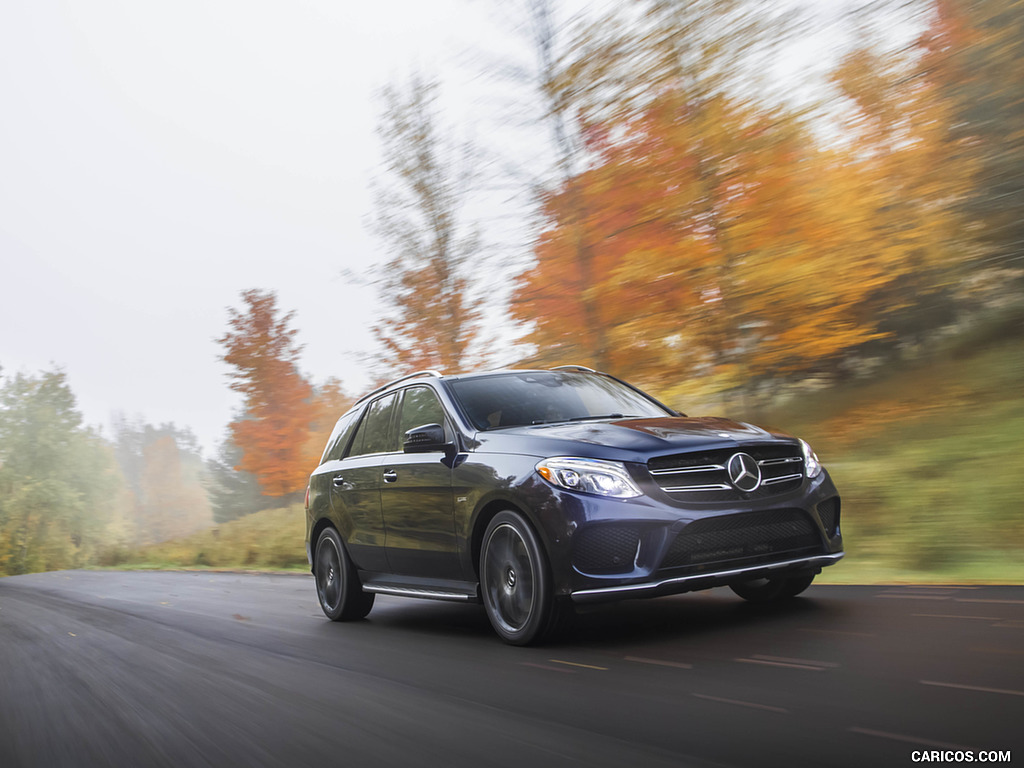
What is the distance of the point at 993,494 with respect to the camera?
8.81m

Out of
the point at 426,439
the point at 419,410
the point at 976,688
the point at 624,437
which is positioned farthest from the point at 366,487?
the point at 976,688

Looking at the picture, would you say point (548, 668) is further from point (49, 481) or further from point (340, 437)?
point (49, 481)

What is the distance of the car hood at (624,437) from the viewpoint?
17.1 feet

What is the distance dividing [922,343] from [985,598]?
11982mm

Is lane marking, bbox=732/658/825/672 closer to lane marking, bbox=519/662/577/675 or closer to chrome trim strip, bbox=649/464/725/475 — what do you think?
lane marking, bbox=519/662/577/675

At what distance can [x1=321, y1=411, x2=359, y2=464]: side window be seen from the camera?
27.2ft

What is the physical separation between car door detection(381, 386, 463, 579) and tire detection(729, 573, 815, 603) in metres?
1.93

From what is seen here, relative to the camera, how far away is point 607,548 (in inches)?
200

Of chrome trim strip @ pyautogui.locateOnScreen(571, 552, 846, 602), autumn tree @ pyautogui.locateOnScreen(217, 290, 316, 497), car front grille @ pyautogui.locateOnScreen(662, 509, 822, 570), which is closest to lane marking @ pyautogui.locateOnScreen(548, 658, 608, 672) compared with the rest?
chrome trim strip @ pyautogui.locateOnScreen(571, 552, 846, 602)

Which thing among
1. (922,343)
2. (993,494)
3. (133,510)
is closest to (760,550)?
(993,494)

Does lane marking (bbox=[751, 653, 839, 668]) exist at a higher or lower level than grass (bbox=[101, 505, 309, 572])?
lower

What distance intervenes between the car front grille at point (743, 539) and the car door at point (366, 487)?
9.20ft

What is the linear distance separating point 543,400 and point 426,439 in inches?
35.1

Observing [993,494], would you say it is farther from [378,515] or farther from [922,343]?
[922,343]
